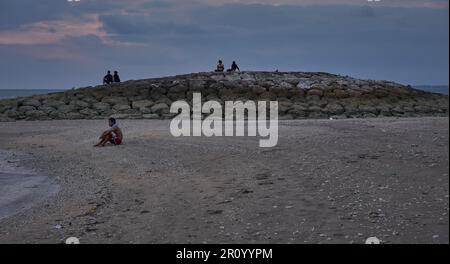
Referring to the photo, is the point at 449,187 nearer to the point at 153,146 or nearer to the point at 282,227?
the point at 282,227

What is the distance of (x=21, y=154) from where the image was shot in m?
19.6

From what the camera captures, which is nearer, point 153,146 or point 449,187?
point 449,187

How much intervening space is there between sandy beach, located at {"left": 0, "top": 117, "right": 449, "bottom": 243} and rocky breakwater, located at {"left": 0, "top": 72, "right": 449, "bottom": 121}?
14.4 metres

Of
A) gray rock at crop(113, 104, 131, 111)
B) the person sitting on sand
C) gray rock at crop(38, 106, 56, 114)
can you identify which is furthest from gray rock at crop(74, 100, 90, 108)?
the person sitting on sand

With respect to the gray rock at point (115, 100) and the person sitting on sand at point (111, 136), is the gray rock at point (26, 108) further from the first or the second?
the person sitting on sand at point (111, 136)

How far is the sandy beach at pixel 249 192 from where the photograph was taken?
8797 millimetres

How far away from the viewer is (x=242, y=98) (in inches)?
1384

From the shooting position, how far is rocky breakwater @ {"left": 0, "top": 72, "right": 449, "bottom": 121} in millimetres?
32438

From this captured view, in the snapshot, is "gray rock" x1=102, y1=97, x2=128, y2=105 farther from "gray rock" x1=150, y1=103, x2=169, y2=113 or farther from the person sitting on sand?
the person sitting on sand

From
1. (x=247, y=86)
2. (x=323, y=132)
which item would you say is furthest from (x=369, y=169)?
(x=247, y=86)

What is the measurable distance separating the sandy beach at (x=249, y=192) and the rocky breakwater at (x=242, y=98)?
14.4m
